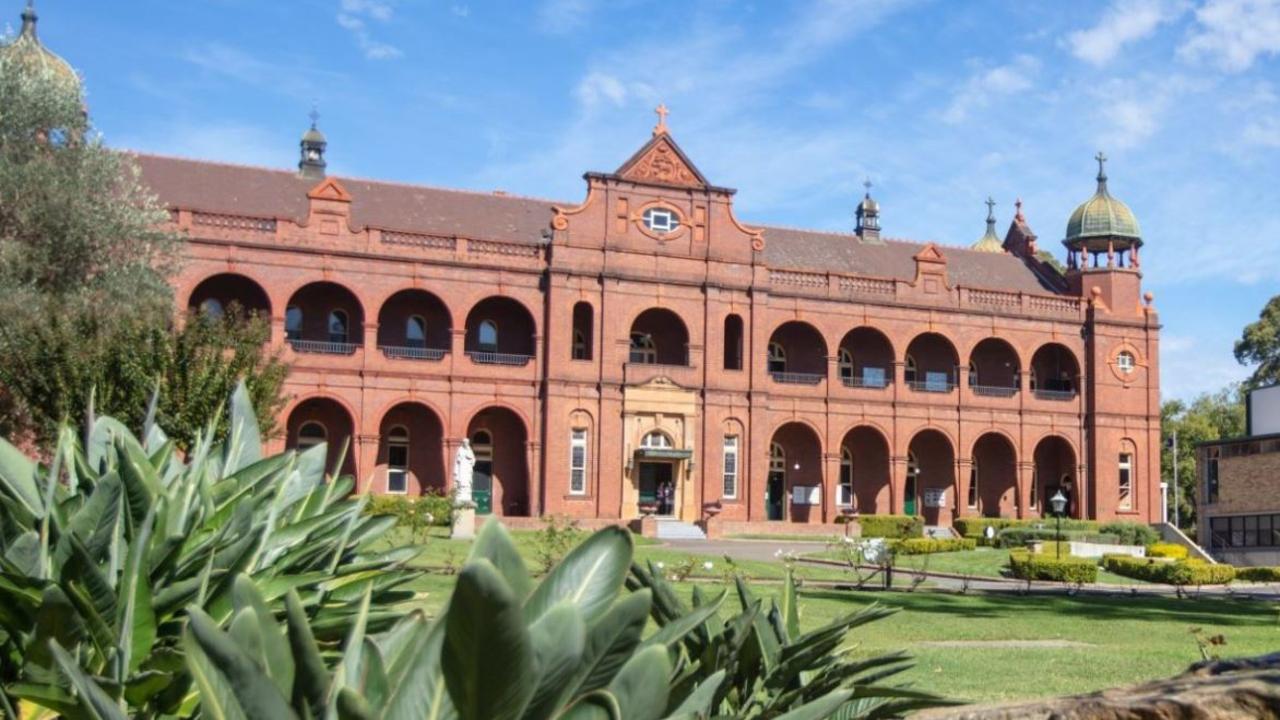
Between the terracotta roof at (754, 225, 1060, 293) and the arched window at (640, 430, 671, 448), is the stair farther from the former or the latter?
the terracotta roof at (754, 225, 1060, 293)

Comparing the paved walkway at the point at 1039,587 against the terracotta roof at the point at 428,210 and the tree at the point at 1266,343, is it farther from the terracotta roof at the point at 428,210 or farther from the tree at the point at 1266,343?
the tree at the point at 1266,343

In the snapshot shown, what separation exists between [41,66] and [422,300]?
1445 cm

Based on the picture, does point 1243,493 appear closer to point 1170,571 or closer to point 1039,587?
point 1170,571

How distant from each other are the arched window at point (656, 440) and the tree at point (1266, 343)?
140 feet

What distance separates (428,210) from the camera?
45969mm

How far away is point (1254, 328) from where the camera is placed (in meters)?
72.6

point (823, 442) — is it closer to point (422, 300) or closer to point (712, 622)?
point (422, 300)

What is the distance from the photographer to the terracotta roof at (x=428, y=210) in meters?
43.4

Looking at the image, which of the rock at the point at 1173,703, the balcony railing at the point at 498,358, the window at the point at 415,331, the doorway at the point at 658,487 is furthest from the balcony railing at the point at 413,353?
the rock at the point at 1173,703

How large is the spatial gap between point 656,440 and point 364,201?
12.8 meters

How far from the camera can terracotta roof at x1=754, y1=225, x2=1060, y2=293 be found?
50031mm

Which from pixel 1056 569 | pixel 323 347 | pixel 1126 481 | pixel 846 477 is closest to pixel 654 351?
pixel 846 477

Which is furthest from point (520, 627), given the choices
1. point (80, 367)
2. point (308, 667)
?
point (80, 367)

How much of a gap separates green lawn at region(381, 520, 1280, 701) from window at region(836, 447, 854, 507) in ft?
74.0
